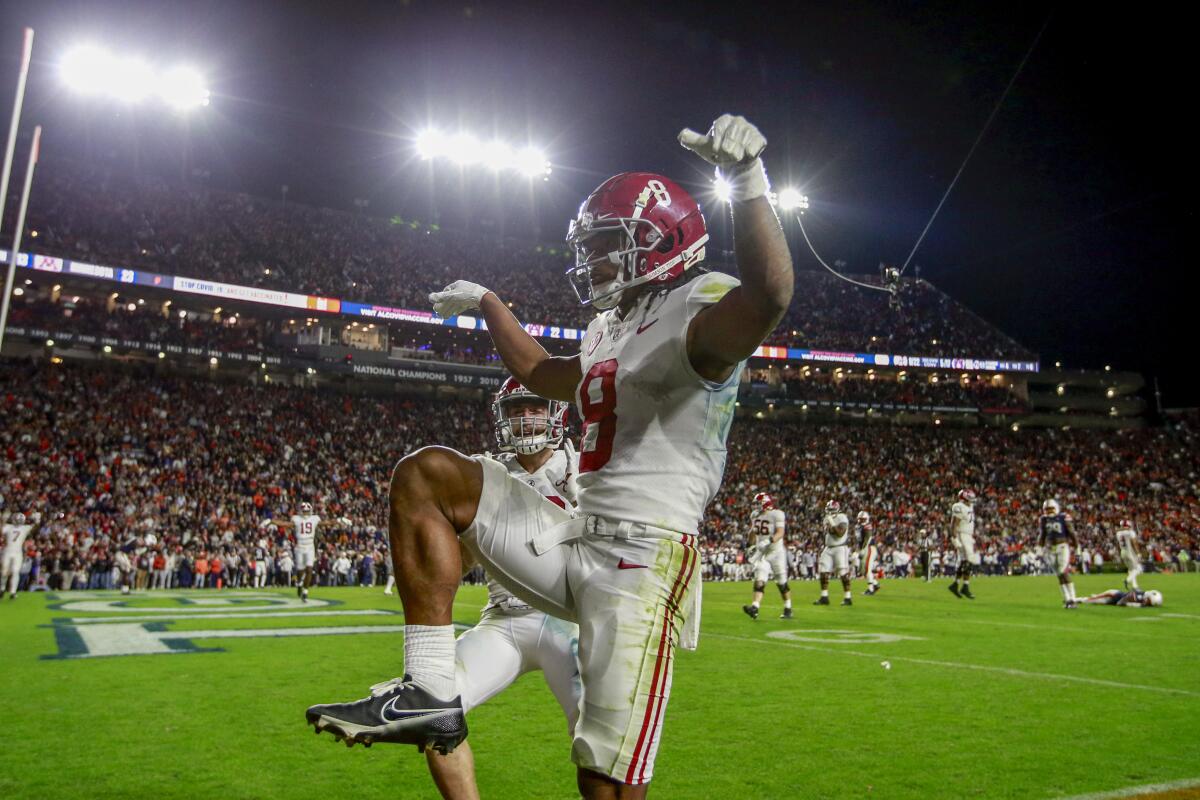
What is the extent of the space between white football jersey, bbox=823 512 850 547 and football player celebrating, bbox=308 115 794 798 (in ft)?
46.9

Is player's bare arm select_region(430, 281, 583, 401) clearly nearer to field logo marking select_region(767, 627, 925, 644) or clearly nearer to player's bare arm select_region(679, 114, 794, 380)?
player's bare arm select_region(679, 114, 794, 380)

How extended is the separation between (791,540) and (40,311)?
2961cm

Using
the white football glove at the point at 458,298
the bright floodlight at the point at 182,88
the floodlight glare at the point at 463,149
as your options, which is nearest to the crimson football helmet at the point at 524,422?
the white football glove at the point at 458,298

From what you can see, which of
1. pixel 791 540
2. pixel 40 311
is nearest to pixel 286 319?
pixel 40 311

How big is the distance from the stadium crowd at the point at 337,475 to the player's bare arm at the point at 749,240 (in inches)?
935

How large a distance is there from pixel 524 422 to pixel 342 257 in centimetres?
3773

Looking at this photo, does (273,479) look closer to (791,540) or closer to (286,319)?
(286,319)

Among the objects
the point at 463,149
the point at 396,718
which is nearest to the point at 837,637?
the point at 396,718

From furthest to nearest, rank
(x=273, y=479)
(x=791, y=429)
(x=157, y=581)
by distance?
(x=791, y=429) < (x=273, y=479) < (x=157, y=581)

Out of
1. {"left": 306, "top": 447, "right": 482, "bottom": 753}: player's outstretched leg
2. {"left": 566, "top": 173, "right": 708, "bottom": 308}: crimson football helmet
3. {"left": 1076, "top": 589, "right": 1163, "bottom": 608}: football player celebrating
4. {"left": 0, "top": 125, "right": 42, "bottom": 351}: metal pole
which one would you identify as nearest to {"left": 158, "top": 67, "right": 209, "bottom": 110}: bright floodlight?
{"left": 0, "top": 125, "right": 42, "bottom": 351}: metal pole

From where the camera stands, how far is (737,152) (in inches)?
88.2

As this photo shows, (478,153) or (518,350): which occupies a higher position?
(478,153)

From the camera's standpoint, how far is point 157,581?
2291cm

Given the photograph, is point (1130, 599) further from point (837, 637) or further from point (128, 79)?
point (128, 79)
